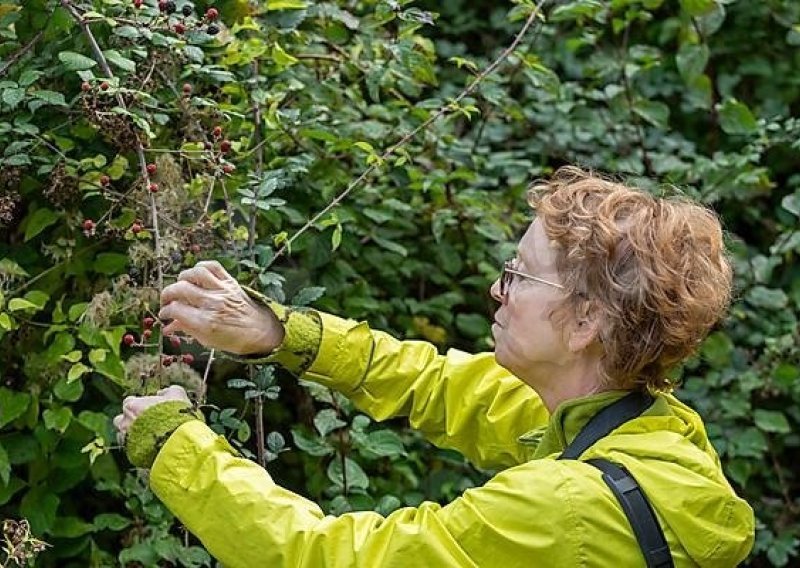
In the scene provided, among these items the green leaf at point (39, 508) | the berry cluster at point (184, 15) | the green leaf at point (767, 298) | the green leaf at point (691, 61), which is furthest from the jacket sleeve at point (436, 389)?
the green leaf at point (691, 61)

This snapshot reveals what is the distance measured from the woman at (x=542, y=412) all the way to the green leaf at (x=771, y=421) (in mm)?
1676

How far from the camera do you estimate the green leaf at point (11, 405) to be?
2498mm

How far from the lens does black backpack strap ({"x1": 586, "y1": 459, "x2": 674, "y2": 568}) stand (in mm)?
1770

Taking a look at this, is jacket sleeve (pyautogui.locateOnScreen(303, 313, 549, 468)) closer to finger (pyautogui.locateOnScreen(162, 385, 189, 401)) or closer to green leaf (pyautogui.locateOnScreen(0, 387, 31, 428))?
finger (pyautogui.locateOnScreen(162, 385, 189, 401))

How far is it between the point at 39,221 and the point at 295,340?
582 mm

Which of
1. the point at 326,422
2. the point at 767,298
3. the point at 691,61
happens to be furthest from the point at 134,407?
the point at 691,61

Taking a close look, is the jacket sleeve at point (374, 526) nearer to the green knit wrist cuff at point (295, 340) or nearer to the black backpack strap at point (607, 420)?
the black backpack strap at point (607, 420)

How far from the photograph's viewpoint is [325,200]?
3.00 metres

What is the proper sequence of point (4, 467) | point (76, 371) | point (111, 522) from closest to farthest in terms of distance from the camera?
point (76, 371), point (4, 467), point (111, 522)

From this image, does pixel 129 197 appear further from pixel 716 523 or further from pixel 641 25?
pixel 641 25

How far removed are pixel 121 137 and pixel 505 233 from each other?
1471 millimetres

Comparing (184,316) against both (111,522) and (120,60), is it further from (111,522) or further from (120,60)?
(111,522)

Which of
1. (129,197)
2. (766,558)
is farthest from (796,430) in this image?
(129,197)

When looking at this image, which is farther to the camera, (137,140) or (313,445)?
(313,445)
